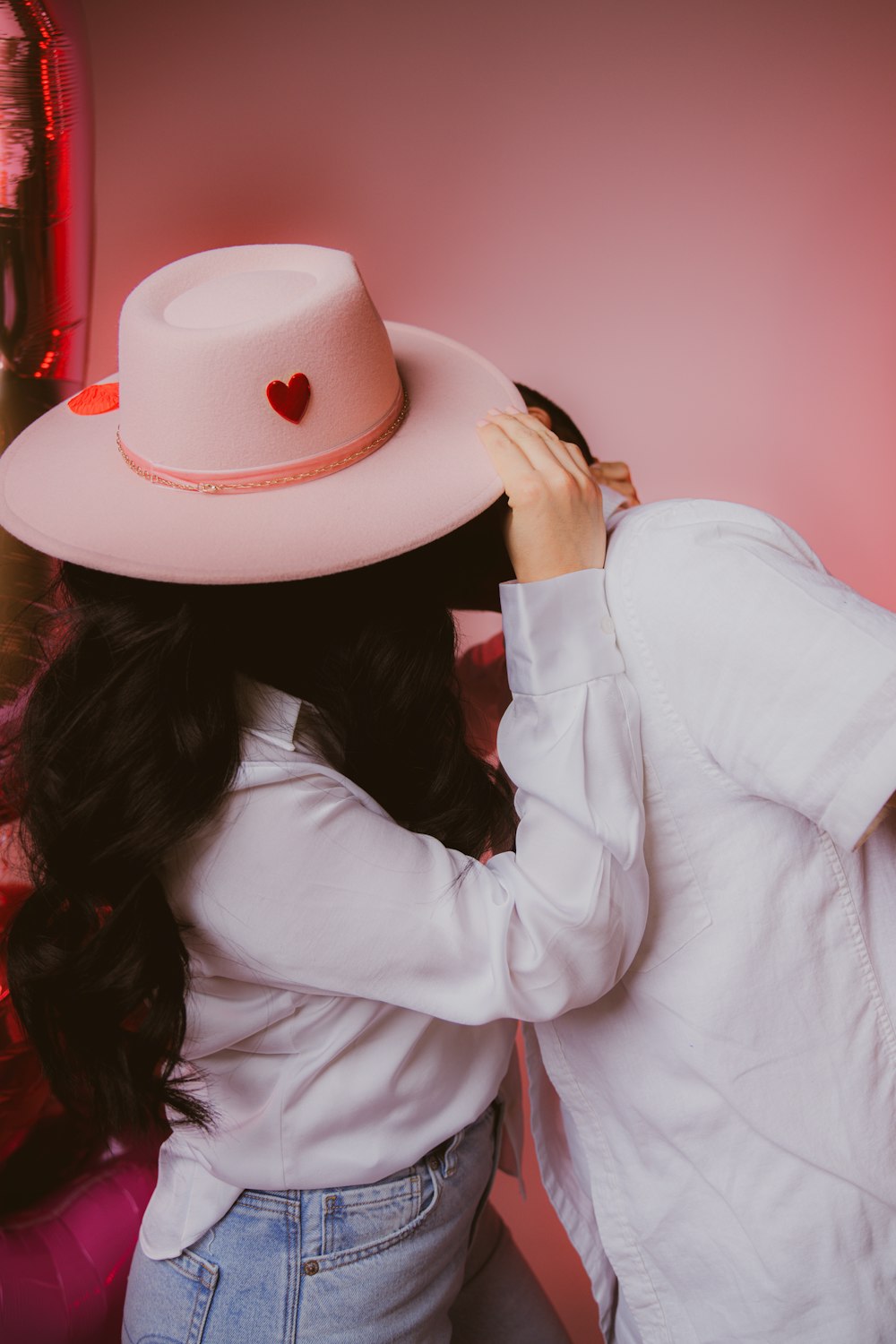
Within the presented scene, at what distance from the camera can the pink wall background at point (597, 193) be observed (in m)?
1.33

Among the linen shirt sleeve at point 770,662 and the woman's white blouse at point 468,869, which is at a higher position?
the linen shirt sleeve at point 770,662

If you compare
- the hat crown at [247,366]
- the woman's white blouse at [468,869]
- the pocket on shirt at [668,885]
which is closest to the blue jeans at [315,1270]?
the woman's white blouse at [468,869]

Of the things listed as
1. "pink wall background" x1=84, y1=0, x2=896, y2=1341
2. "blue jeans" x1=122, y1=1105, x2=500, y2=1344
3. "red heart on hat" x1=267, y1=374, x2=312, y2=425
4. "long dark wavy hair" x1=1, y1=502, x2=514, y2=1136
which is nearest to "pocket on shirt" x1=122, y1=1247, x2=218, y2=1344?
"blue jeans" x1=122, y1=1105, x2=500, y2=1344

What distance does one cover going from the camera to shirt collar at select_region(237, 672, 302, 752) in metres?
0.83

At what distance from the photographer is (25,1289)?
3.47 feet

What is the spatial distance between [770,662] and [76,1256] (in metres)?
0.99

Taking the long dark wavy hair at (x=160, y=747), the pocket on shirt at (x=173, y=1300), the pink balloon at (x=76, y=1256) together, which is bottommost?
the pink balloon at (x=76, y=1256)

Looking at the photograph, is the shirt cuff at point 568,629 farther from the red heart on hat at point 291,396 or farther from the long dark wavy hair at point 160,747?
the red heart on hat at point 291,396

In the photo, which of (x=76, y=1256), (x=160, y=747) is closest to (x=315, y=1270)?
(x=76, y=1256)

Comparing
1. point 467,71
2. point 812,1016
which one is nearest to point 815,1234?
point 812,1016

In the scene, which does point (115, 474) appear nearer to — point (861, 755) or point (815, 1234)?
point (861, 755)

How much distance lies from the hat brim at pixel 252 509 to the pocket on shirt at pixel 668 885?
261 millimetres

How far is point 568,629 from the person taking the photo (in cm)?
79

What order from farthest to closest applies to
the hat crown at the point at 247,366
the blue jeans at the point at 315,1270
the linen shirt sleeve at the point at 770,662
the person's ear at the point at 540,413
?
1. the person's ear at the point at 540,413
2. the blue jeans at the point at 315,1270
3. the hat crown at the point at 247,366
4. the linen shirt sleeve at the point at 770,662
